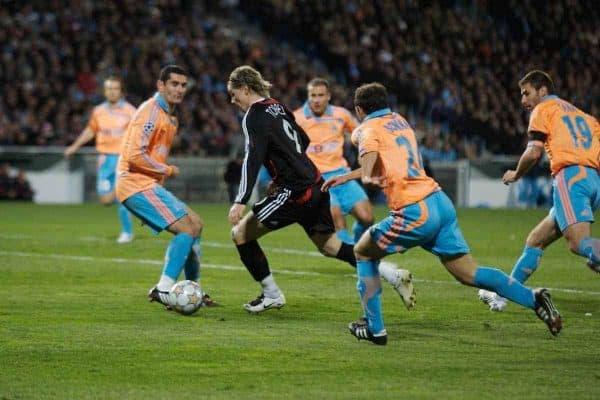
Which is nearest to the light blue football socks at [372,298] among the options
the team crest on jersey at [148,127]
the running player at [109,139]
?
the team crest on jersey at [148,127]

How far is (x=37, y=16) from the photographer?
107ft

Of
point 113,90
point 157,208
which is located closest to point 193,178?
point 113,90

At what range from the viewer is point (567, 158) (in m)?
10.3

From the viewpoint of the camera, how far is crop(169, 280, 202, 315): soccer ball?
33.7 feet

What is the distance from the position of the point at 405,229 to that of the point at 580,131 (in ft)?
8.47

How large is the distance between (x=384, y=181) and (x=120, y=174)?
3.62 m

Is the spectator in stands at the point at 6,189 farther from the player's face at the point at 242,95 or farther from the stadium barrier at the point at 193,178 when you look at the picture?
the player's face at the point at 242,95

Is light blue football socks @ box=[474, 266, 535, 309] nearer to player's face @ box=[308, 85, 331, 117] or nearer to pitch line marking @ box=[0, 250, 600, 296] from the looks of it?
pitch line marking @ box=[0, 250, 600, 296]

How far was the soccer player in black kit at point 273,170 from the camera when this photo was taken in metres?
10.0

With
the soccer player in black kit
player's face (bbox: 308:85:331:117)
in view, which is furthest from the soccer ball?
player's face (bbox: 308:85:331:117)

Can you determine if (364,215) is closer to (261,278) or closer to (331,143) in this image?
(331,143)

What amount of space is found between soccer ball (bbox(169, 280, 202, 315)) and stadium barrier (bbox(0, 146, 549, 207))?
732 inches

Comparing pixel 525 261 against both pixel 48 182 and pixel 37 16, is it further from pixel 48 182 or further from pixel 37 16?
pixel 37 16

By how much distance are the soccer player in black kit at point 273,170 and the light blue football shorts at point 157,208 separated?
31.2 inches
